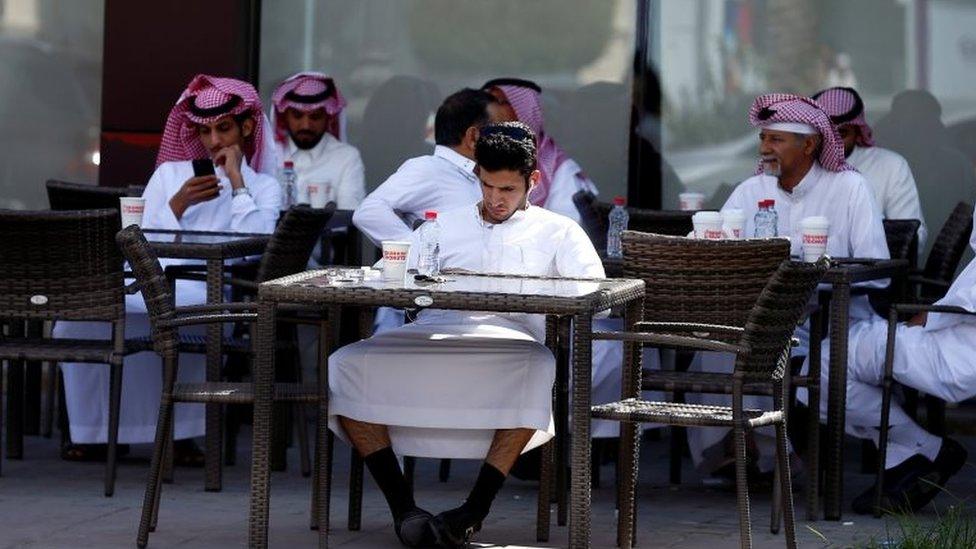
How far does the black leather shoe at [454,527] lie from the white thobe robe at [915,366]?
6.20ft

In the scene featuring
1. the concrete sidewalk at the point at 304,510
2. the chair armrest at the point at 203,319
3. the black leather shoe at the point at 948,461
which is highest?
the chair armrest at the point at 203,319

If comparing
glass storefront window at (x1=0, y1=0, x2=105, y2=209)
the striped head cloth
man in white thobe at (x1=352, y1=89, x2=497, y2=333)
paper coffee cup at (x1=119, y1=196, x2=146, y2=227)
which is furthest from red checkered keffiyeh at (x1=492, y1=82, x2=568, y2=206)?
glass storefront window at (x1=0, y1=0, x2=105, y2=209)

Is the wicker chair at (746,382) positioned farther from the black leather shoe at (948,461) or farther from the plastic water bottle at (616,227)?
the plastic water bottle at (616,227)

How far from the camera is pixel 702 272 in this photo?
6.92 meters

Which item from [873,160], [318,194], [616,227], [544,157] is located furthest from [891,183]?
[318,194]

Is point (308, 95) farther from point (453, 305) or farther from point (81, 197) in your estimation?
→ point (453, 305)

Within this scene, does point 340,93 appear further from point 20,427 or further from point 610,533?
point 610,533

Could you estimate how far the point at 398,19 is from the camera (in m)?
10.6

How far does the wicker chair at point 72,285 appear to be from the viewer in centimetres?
752

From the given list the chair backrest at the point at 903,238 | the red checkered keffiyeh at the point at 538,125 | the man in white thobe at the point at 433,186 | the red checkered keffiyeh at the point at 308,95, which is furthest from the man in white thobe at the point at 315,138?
the chair backrest at the point at 903,238

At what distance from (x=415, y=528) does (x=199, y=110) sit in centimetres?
304

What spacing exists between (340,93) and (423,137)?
1.60ft

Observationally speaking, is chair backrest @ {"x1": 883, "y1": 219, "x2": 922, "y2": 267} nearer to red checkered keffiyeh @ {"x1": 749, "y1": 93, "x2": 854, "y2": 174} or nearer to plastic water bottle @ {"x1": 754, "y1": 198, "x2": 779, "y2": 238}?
red checkered keffiyeh @ {"x1": 749, "y1": 93, "x2": 854, "y2": 174}

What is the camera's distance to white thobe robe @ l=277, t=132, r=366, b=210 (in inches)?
393
